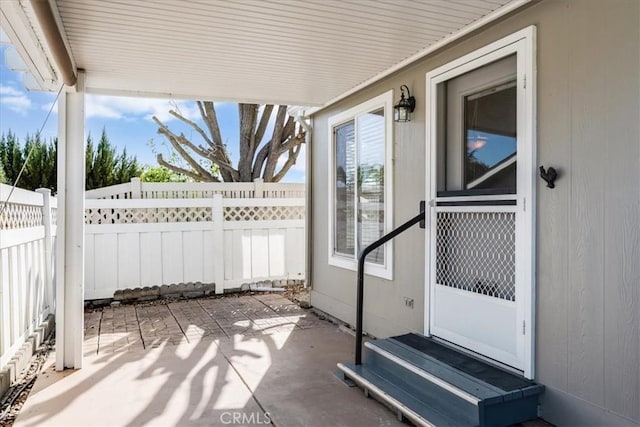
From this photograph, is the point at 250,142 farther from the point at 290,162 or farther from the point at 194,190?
the point at 194,190

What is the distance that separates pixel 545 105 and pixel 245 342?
3.27 m

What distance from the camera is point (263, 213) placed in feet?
23.0

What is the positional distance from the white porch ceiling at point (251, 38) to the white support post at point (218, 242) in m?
2.33

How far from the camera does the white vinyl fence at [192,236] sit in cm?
605

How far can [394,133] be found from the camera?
4.14 m

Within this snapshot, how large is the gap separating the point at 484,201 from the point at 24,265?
3618mm

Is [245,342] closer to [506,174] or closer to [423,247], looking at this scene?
[423,247]

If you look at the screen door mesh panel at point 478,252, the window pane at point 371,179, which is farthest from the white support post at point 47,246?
the screen door mesh panel at point 478,252

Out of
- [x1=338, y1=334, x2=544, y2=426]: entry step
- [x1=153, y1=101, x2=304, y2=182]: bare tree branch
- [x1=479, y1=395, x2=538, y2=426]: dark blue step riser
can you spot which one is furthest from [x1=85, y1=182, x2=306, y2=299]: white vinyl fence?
[x1=479, y1=395, x2=538, y2=426]: dark blue step riser

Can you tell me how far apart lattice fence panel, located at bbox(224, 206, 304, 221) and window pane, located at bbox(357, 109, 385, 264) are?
2491mm

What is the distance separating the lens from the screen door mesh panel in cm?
294

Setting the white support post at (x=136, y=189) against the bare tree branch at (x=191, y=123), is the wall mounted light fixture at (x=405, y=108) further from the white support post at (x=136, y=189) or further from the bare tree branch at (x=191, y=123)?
the bare tree branch at (x=191, y=123)

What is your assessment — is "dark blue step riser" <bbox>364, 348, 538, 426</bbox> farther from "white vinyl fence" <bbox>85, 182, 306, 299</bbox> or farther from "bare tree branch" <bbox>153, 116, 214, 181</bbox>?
"bare tree branch" <bbox>153, 116, 214, 181</bbox>

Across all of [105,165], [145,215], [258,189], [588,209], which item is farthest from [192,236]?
[105,165]
